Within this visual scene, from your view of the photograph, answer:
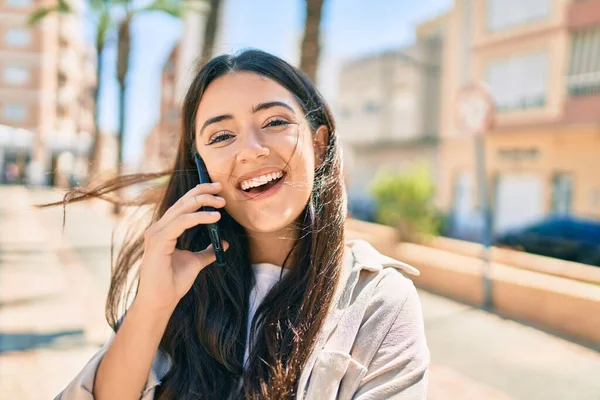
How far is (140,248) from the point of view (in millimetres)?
2014

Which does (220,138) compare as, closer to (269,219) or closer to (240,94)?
(240,94)

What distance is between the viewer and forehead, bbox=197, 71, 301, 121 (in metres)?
1.58

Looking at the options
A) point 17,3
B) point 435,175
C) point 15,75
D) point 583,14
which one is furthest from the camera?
point 15,75

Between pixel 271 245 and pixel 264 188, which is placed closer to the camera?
pixel 264 188

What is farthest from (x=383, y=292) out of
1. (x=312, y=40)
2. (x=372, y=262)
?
(x=312, y=40)

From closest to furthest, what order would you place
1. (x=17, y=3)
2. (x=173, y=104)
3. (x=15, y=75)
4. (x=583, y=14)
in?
(x=173, y=104) → (x=583, y=14) → (x=17, y=3) → (x=15, y=75)

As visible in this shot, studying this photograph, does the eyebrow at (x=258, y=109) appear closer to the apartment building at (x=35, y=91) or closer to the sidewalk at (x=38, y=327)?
the sidewalk at (x=38, y=327)

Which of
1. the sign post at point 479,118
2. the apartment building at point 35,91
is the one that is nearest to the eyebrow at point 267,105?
the sign post at point 479,118

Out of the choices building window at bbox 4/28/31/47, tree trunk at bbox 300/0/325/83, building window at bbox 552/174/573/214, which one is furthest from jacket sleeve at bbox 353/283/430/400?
building window at bbox 4/28/31/47

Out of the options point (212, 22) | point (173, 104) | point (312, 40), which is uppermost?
point (212, 22)

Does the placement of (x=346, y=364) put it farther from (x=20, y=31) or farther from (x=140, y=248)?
(x=20, y=31)

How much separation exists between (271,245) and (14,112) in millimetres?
46271

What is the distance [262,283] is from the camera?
5.59 feet

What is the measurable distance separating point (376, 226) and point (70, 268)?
6708 millimetres
